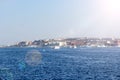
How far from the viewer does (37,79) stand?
5628 cm

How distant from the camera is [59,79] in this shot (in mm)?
56406

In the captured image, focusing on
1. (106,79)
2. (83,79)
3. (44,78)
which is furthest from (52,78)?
(106,79)

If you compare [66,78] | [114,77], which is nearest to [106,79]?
[114,77]

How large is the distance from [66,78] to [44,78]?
3429mm

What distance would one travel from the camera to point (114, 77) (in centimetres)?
5825

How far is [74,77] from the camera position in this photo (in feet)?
192

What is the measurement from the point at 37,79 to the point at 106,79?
1051cm

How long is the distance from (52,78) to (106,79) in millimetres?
8321

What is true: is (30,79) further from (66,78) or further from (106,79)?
(106,79)

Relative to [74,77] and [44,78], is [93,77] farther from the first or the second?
[44,78]

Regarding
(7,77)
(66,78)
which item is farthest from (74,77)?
(7,77)

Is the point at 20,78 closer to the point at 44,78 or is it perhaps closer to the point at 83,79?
the point at 44,78

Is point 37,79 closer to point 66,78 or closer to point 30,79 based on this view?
point 30,79

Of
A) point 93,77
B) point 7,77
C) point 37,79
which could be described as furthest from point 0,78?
point 93,77
